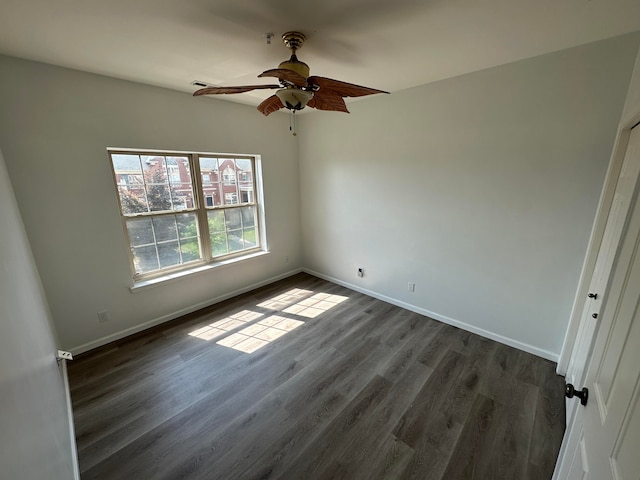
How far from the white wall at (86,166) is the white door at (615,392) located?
344 centimetres

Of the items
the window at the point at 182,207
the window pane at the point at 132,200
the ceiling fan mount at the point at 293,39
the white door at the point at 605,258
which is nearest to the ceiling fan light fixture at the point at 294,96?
the ceiling fan mount at the point at 293,39

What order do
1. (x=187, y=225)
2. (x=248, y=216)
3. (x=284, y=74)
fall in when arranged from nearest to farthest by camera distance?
1. (x=284, y=74)
2. (x=187, y=225)
3. (x=248, y=216)

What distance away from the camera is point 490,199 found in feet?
8.22

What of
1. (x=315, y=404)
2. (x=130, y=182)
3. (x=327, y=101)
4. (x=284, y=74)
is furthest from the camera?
(x=130, y=182)

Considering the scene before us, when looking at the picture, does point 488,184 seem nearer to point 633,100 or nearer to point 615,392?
point 633,100

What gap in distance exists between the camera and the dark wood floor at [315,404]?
161 centimetres

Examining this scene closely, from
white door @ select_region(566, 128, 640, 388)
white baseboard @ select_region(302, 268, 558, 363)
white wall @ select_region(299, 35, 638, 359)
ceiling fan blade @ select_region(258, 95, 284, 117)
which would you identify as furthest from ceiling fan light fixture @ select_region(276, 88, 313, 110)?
white baseboard @ select_region(302, 268, 558, 363)

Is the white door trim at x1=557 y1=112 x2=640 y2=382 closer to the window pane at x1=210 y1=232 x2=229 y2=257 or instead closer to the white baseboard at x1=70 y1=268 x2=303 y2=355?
the white baseboard at x1=70 y1=268 x2=303 y2=355

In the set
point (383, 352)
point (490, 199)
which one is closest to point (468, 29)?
point (490, 199)

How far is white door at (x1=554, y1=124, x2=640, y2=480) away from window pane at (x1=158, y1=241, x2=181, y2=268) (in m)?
3.56

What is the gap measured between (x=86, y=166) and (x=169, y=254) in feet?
3.88

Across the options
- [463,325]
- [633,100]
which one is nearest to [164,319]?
→ [463,325]

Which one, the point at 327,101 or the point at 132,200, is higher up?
the point at 327,101

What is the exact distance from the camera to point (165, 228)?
3062 mm
